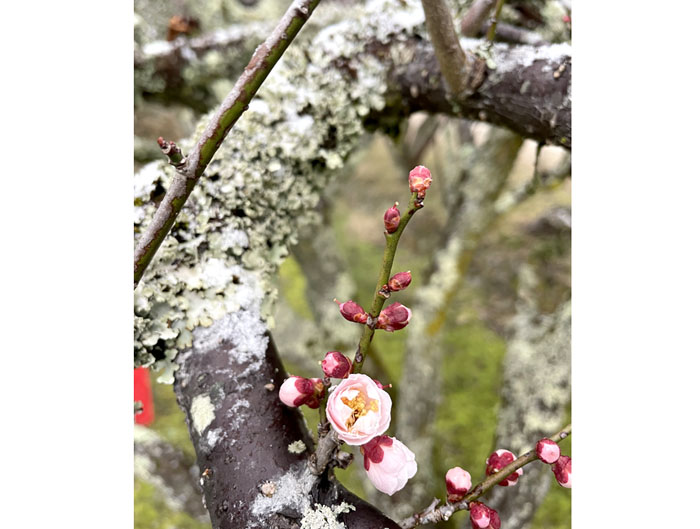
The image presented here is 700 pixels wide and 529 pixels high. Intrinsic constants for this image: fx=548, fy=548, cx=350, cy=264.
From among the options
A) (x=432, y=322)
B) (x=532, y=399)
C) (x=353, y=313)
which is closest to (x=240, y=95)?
(x=353, y=313)

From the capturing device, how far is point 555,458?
1.20 ft

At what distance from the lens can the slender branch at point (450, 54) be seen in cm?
51

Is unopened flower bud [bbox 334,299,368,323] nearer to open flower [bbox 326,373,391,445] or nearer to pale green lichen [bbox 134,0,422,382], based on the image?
open flower [bbox 326,373,391,445]

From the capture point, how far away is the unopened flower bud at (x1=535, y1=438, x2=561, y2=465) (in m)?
0.36

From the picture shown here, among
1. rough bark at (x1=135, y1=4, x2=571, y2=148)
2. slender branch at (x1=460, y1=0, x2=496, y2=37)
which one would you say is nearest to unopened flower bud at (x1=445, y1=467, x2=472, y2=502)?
rough bark at (x1=135, y1=4, x2=571, y2=148)

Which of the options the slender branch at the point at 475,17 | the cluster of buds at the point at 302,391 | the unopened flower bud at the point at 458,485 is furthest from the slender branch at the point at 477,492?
the slender branch at the point at 475,17

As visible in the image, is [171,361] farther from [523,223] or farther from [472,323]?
[523,223]

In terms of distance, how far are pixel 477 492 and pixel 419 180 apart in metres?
0.22

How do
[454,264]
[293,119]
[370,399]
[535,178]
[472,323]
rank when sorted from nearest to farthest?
[370,399] < [293,119] < [535,178] < [454,264] < [472,323]

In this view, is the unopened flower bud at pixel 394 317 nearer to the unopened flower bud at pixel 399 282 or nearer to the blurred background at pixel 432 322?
the unopened flower bud at pixel 399 282

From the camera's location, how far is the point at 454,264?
4.82 ft

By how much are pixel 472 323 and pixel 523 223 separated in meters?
0.69

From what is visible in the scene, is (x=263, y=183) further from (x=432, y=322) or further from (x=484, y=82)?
(x=432, y=322)

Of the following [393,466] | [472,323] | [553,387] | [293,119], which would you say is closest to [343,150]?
[293,119]
